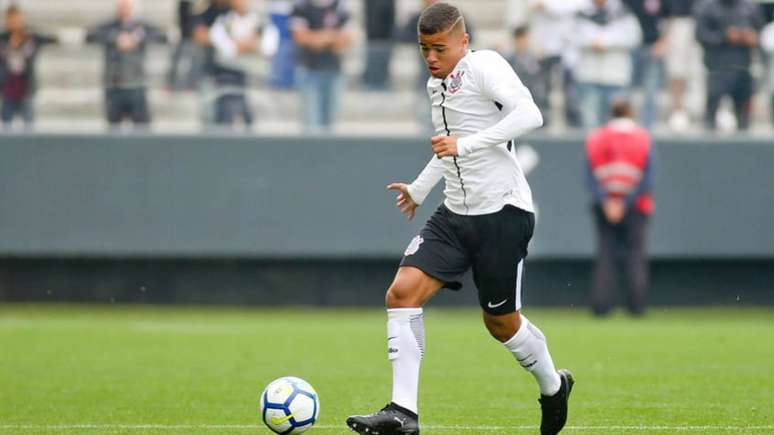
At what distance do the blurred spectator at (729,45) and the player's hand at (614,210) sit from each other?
6.00ft

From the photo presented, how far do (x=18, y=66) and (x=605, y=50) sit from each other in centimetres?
691

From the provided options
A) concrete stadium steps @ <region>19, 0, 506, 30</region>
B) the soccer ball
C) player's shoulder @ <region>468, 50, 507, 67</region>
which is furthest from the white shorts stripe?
concrete stadium steps @ <region>19, 0, 506, 30</region>


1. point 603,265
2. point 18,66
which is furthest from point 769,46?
point 18,66

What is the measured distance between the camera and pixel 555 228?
18766 millimetres

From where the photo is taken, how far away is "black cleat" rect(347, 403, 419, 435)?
7508 mm

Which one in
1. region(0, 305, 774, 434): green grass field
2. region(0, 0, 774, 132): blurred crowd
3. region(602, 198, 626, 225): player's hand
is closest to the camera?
region(0, 305, 774, 434): green grass field

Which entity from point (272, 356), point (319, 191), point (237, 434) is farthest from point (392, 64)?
point (237, 434)

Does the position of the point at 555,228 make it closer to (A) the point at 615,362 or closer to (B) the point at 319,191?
(B) the point at 319,191

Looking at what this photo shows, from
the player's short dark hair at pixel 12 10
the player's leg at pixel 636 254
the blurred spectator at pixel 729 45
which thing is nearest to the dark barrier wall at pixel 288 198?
the blurred spectator at pixel 729 45

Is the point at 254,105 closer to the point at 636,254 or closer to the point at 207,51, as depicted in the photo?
the point at 207,51

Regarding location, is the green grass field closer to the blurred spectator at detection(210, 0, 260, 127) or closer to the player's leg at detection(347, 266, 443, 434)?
the player's leg at detection(347, 266, 443, 434)

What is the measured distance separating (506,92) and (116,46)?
35.2 feet

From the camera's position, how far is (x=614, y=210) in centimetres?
1748

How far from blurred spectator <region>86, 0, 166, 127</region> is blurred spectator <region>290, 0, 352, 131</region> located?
64.8 inches
